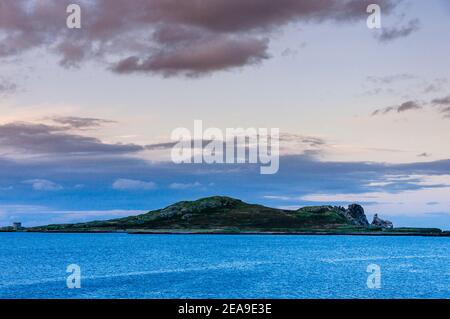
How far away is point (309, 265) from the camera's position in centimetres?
14175

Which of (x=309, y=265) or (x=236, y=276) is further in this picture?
(x=309, y=265)

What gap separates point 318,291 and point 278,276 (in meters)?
24.7

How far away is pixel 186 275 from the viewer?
114 meters

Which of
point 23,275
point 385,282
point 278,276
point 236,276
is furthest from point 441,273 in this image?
point 23,275
